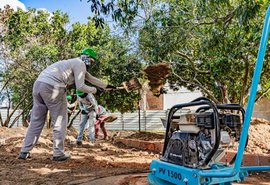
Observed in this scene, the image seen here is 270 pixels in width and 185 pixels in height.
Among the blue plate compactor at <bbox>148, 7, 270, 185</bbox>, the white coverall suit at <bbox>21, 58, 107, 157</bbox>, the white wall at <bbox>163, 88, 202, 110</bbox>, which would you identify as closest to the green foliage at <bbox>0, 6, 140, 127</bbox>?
the white coverall suit at <bbox>21, 58, 107, 157</bbox>

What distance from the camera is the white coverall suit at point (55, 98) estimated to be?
4801mm

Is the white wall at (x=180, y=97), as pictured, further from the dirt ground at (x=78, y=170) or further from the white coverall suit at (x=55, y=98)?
Result: the white coverall suit at (x=55, y=98)

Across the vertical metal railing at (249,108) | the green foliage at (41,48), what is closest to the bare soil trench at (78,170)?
the vertical metal railing at (249,108)

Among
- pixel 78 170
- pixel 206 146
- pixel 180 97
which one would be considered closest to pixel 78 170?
pixel 78 170

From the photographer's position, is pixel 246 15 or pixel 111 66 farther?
pixel 111 66

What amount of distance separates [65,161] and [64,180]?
4.00ft

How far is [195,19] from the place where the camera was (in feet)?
23.3

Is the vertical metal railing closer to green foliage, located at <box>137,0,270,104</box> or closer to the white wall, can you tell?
green foliage, located at <box>137,0,270,104</box>

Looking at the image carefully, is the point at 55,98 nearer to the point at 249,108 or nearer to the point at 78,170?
the point at 78,170

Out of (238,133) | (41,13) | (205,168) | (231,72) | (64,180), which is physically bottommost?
(64,180)

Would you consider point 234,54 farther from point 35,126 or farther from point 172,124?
point 35,126

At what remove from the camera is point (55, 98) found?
15.8 ft

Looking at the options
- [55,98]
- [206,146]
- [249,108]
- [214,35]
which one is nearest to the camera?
[249,108]

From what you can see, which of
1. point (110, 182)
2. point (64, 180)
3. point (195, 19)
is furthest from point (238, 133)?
point (195, 19)
